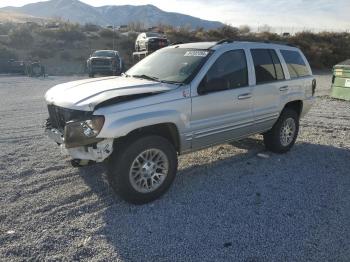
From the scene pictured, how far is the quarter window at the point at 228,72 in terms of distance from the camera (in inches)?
205

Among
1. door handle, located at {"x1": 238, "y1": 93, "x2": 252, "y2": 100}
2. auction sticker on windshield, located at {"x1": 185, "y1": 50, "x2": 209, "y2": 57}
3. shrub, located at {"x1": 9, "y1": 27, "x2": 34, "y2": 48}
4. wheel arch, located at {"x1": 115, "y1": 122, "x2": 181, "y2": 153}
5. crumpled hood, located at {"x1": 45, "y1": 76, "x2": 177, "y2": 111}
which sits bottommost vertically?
wheel arch, located at {"x1": 115, "y1": 122, "x2": 181, "y2": 153}

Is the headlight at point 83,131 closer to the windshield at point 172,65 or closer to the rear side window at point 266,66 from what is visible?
the windshield at point 172,65

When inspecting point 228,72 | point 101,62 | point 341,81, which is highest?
point 228,72

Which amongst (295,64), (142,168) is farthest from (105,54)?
(142,168)

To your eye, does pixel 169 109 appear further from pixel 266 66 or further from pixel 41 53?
pixel 41 53

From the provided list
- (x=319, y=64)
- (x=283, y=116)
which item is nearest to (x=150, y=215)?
(x=283, y=116)

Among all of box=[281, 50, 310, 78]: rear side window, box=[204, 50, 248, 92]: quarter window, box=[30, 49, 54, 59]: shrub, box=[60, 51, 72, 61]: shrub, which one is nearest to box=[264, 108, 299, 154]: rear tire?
box=[281, 50, 310, 78]: rear side window

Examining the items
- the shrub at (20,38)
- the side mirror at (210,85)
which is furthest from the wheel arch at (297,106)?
the shrub at (20,38)

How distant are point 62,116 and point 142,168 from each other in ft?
4.01

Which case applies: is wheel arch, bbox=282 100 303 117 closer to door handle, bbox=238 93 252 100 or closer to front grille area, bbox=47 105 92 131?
door handle, bbox=238 93 252 100

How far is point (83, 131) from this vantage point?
14.0 feet

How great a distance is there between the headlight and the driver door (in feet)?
4.55

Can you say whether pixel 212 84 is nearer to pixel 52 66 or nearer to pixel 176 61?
pixel 176 61

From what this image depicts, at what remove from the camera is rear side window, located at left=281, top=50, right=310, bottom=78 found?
6.72 metres
